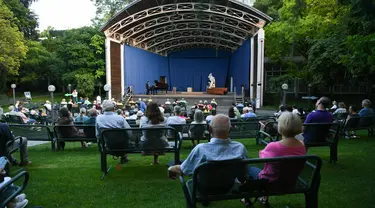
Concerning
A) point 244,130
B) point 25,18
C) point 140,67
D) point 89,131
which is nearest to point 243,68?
point 140,67

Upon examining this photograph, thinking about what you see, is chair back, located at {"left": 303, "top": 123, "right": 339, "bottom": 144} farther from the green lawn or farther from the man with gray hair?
the man with gray hair

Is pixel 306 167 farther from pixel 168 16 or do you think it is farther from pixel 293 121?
pixel 168 16

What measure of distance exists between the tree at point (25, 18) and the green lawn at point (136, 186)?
33.1 metres

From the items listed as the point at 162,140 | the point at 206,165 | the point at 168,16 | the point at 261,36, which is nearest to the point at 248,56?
the point at 261,36

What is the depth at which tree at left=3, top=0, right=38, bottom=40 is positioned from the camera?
3200 centimetres

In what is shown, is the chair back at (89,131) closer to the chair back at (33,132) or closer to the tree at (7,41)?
the chair back at (33,132)

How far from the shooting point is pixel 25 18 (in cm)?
3369

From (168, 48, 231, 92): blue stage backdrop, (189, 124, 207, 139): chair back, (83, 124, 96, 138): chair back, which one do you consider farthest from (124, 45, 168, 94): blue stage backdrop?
(189, 124, 207, 139): chair back

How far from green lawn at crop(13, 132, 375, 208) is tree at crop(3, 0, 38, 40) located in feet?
109

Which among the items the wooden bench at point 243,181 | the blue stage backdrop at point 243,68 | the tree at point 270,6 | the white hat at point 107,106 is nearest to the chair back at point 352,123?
the wooden bench at point 243,181

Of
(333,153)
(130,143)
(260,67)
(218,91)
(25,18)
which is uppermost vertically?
(25,18)

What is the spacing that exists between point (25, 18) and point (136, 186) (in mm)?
36563

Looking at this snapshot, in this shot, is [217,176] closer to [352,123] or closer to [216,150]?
[216,150]

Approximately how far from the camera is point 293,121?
8.37 feet
